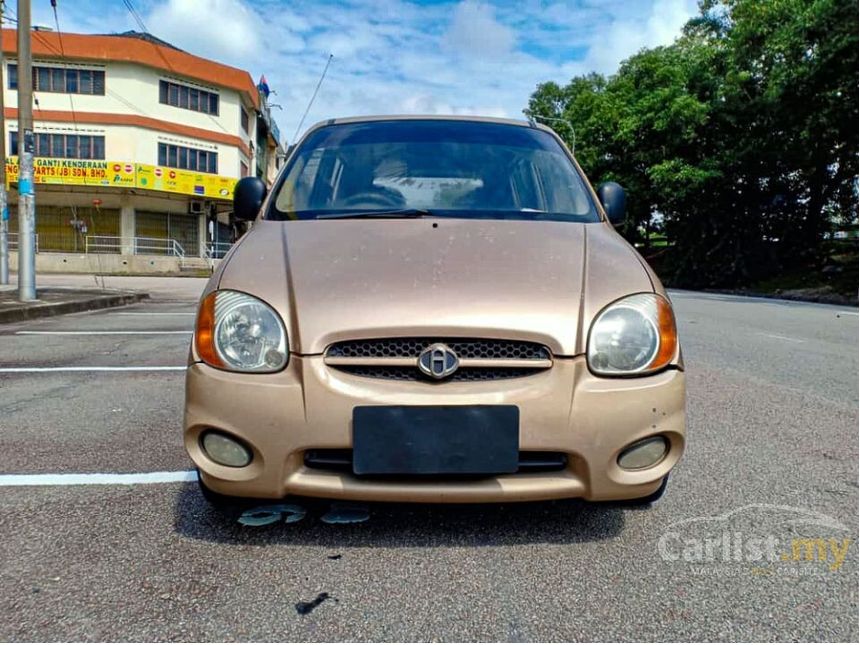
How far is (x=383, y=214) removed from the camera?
269 cm

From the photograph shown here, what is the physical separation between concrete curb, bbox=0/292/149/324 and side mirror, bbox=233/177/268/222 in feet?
23.9

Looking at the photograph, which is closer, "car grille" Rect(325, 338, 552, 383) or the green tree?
"car grille" Rect(325, 338, 552, 383)

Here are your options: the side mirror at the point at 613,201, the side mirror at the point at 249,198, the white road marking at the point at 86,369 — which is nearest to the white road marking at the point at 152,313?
the white road marking at the point at 86,369

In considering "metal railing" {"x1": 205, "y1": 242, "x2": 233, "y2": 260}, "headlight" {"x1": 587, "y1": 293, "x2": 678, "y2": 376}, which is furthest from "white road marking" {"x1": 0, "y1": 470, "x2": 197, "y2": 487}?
"metal railing" {"x1": 205, "y1": 242, "x2": 233, "y2": 260}

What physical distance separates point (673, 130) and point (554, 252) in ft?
83.1

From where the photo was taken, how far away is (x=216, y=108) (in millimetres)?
32250

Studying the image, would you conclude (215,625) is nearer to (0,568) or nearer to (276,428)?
(276,428)

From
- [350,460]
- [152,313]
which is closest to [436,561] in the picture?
[350,460]

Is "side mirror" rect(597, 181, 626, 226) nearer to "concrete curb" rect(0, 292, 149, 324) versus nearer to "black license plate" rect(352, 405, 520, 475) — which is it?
"black license plate" rect(352, 405, 520, 475)

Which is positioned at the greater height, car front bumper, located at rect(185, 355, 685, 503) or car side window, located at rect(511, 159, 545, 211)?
car side window, located at rect(511, 159, 545, 211)

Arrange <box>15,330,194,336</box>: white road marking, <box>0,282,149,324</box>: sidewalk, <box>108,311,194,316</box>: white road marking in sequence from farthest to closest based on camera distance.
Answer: <box>108,311,194,316</box>: white road marking → <box>0,282,149,324</box>: sidewalk → <box>15,330,194,336</box>: white road marking

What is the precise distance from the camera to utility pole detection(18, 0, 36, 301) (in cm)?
1038

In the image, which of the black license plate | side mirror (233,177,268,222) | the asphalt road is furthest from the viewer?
side mirror (233,177,268,222)

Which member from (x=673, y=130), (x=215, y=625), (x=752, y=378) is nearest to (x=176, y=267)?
(x=673, y=130)
